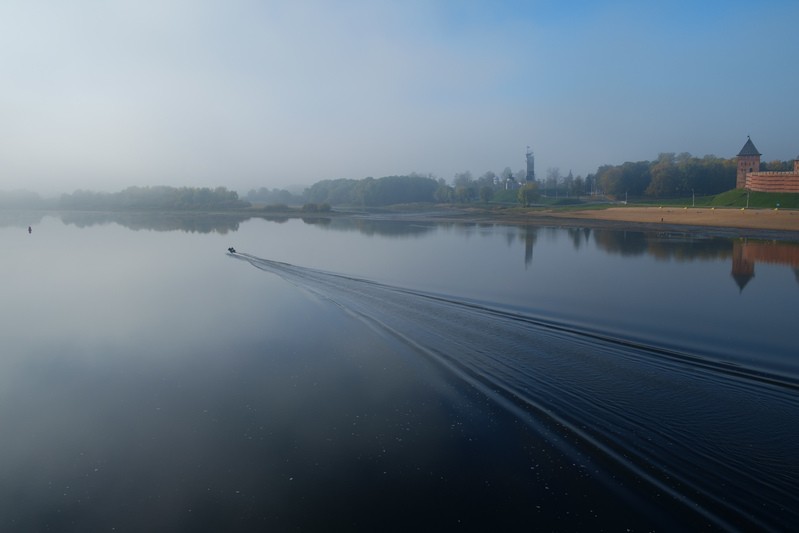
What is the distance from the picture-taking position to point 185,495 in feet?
16.8

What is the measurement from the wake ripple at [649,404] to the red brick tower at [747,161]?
50.6m

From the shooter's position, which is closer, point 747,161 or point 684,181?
point 747,161

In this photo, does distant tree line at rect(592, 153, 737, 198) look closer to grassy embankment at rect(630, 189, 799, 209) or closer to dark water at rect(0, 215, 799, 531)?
grassy embankment at rect(630, 189, 799, 209)

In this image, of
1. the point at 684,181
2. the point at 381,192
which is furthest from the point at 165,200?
the point at 684,181

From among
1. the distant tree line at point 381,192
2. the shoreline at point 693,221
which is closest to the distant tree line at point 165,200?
the distant tree line at point 381,192

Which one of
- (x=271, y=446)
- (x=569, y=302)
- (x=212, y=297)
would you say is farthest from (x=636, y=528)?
(x=212, y=297)

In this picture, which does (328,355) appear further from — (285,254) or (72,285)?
(285,254)

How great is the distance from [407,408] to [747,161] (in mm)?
56392

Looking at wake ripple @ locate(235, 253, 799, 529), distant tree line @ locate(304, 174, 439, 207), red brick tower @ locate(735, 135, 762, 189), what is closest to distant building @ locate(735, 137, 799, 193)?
red brick tower @ locate(735, 135, 762, 189)

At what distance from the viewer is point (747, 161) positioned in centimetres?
5100

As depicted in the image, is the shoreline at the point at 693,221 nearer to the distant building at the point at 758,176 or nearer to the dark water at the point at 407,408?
the distant building at the point at 758,176

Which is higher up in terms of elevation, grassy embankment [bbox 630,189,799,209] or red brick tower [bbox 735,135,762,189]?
red brick tower [bbox 735,135,762,189]

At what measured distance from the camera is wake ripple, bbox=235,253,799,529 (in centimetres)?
496

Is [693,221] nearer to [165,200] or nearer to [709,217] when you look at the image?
[709,217]
